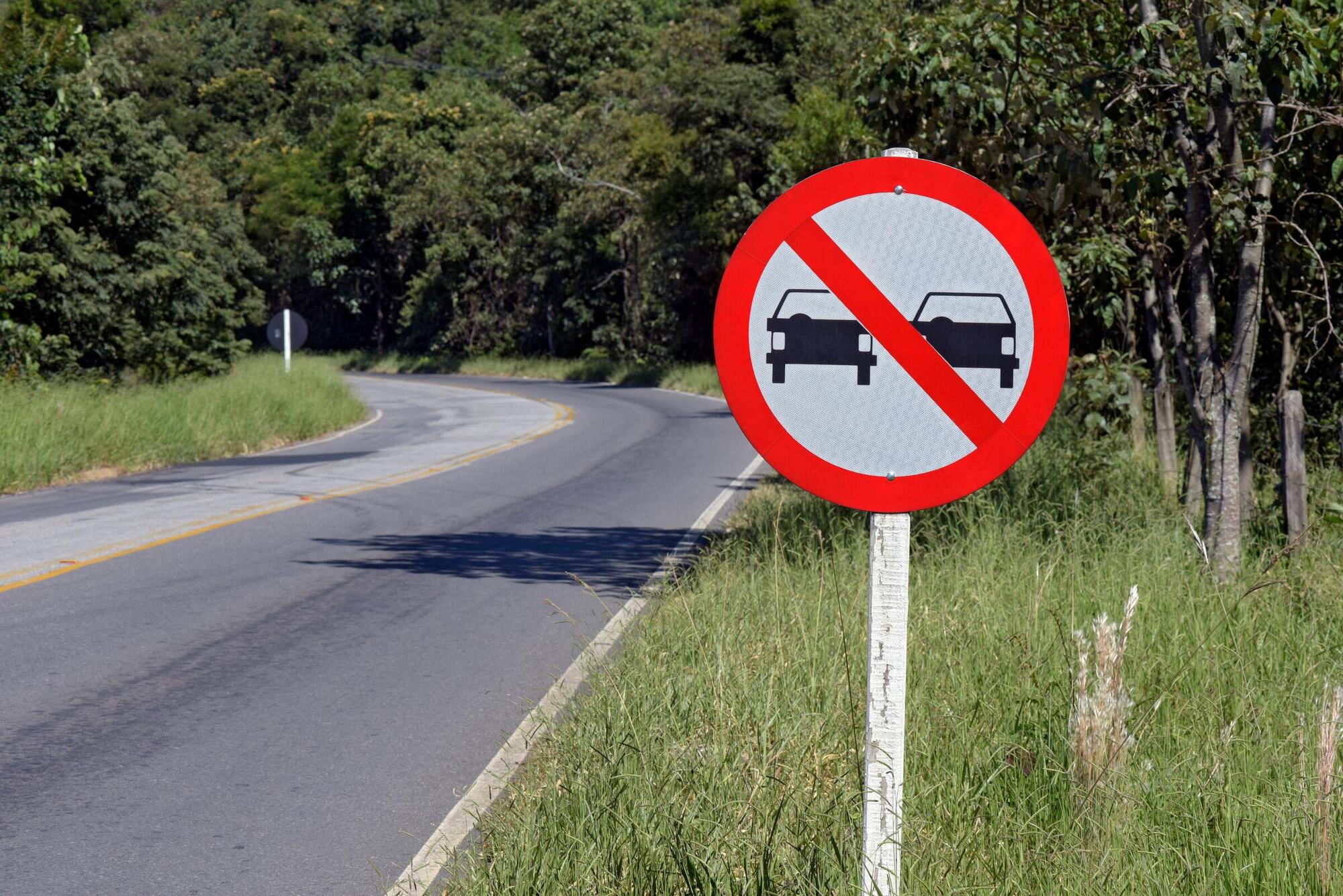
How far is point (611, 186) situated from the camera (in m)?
49.3

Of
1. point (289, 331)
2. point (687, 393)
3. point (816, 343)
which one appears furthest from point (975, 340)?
point (687, 393)

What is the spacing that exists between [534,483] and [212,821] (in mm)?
12082

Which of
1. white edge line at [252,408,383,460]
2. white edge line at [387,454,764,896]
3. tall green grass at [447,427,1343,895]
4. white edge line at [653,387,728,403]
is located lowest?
white edge line at [252,408,383,460]

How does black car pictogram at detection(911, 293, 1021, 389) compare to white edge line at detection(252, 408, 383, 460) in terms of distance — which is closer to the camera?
black car pictogram at detection(911, 293, 1021, 389)

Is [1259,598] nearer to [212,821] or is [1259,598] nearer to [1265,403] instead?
[212,821]

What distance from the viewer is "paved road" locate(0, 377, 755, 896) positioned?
16.6ft

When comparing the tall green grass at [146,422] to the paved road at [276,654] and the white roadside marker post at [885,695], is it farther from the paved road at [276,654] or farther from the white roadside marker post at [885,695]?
the white roadside marker post at [885,695]

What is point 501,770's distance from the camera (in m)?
5.59

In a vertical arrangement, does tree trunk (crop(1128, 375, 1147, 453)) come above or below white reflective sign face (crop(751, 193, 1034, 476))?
below

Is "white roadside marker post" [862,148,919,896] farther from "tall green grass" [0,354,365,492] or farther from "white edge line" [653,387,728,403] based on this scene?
"white edge line" [653,387,728,403]

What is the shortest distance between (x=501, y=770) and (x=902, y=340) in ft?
10.4

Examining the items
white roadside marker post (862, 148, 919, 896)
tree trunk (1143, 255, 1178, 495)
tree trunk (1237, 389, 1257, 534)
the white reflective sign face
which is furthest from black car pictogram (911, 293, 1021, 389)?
tree trunk (1143, 255, 1178, 495)

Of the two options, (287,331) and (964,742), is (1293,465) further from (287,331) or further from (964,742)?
(287,331)

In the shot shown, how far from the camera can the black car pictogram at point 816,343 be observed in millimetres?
3051
